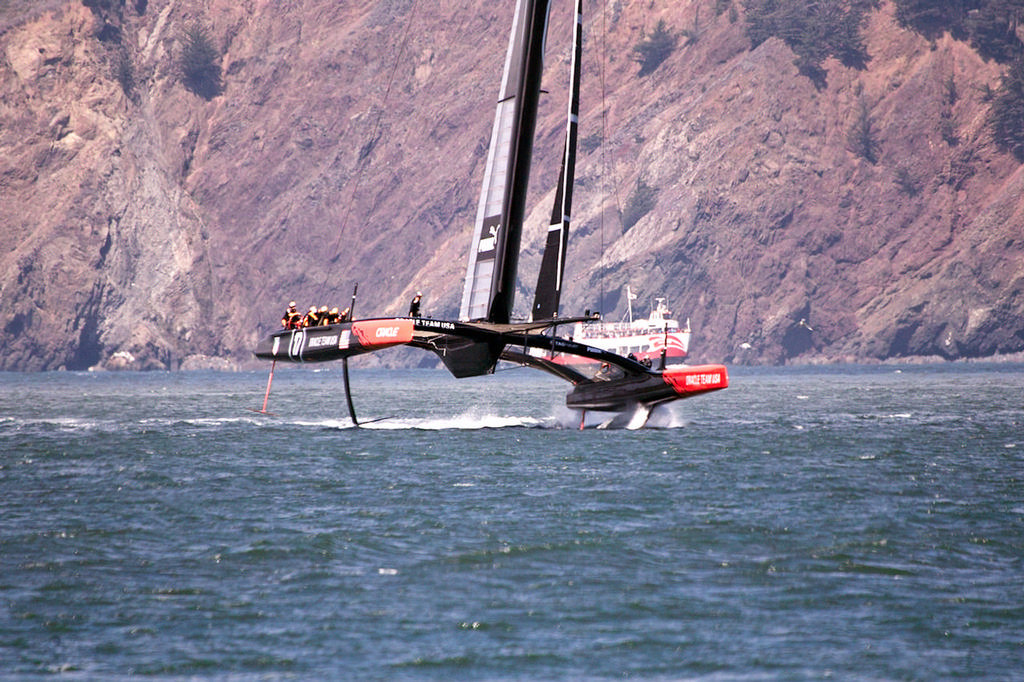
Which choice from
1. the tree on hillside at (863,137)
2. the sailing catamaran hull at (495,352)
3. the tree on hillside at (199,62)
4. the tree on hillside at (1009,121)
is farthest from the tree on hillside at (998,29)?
the sailing catamaran hull at (495,352)

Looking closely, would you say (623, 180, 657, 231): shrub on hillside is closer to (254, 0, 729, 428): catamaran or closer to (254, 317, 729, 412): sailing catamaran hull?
(254, 317, 729, 412): sailing catamaran hull

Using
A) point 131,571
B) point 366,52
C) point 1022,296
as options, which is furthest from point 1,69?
point 131,571

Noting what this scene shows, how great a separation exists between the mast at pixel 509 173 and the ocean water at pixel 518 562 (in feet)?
11.5

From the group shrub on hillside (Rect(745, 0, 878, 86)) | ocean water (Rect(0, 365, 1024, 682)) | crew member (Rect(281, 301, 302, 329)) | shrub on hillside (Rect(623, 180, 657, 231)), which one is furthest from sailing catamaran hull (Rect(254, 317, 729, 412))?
shrub on hillside (Rect(745, 0, 878, 86))

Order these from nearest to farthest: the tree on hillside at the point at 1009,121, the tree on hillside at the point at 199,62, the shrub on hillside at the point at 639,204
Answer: the tree on hillside at the point at 1009,121
the shrub on hillside at the point at 639,204
the tree on hillside at the point at 199,62

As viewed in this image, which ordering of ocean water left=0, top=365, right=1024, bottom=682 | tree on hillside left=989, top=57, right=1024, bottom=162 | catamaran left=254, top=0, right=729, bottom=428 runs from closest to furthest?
1. ocean water left=0, top=365, right=1024, bottom=682
2. catamaran left=254, top=0, right=729, bottom=428
3. tree on hillside left=989, top=57, right=1024, bottom=162

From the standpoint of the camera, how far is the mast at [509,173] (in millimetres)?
24391

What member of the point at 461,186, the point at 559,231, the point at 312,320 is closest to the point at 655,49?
the point at 461,186

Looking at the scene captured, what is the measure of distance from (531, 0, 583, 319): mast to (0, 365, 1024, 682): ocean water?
314 centimetres

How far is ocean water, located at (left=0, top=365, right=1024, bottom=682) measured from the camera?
351 inches

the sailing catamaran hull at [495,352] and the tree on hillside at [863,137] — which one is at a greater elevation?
the tree on hillside at [863,137]

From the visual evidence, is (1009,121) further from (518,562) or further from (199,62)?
(518,562)

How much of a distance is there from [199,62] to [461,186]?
34704 mm

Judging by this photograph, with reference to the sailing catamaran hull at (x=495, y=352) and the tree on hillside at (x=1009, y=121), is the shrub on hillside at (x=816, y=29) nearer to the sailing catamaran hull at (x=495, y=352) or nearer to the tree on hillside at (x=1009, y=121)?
the tree on hillside at (x=1009, y=121)
